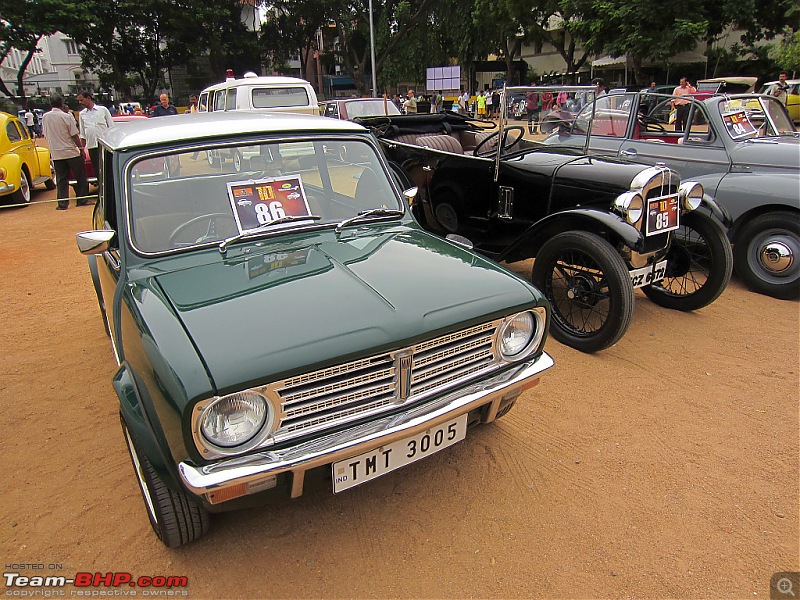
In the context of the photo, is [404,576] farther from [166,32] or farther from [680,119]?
[166,32]

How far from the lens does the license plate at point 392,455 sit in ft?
6.99

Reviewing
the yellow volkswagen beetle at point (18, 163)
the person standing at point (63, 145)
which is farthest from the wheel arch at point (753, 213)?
the yellow volkswagen beetle at point (18, 163)

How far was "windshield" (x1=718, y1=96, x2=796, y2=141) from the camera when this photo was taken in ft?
20.0

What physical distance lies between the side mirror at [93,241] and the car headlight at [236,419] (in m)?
1.24

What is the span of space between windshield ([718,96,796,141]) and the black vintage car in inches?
69.1

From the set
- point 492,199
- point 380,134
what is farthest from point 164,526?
point 380,134

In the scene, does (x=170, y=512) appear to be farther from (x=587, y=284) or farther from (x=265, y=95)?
(x=265, y=95)

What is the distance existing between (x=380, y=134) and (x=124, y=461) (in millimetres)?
5139

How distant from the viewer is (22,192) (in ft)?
33.6

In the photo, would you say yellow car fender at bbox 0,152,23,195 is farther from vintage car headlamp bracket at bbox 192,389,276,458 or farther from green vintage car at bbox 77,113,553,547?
vintage car headlamp bracket at bbox 192,389,276,458

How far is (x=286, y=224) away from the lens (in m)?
2.82

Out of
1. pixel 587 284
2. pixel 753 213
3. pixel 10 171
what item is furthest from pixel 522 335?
pixel 10 171

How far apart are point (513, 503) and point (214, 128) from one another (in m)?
2.56

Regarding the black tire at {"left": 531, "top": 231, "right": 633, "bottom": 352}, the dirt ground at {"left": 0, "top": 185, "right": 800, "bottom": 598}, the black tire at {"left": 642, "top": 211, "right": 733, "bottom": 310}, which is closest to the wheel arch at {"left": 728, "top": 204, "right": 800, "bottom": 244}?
the black tire at {"left": 642, "top": 211, "right": 733, "bottom": 310}
